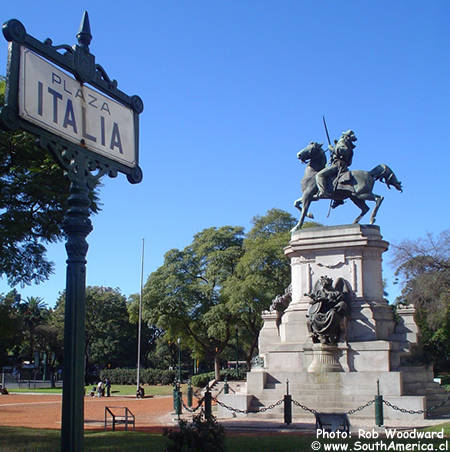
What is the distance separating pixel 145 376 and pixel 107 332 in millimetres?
21792

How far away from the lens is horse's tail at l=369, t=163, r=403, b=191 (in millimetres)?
25078

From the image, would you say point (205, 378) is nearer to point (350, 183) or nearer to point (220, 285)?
point (220, 285)

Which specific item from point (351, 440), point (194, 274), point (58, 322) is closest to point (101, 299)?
point (58, 322)

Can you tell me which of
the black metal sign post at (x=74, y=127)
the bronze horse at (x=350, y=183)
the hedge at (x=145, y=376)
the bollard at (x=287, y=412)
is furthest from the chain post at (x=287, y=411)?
the hedge at (x=145, y=376)

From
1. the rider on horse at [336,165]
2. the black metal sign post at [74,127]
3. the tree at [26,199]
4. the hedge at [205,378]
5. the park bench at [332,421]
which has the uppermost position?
the rider on horse at [336,165]

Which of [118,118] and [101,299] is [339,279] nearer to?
[118,118]

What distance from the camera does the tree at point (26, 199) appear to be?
1889cm

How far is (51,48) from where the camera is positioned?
A: 4836 mm

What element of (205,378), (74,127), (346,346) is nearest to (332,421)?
(346,346)

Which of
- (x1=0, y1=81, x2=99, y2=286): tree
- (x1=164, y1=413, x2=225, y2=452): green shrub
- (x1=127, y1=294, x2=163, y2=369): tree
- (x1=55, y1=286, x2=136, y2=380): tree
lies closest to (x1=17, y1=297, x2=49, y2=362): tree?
(x1=55, y1=286, x2=136, y2=380): tree

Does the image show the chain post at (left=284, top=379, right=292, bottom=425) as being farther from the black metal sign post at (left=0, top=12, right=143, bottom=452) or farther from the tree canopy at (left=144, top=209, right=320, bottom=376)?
the tree canopy at (left=144, top=209, right=320, bottom=376)

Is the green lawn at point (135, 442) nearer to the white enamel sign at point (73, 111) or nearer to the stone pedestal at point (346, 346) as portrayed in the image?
the stone pedestal at point (346, 346)

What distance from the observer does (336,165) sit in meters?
25.1

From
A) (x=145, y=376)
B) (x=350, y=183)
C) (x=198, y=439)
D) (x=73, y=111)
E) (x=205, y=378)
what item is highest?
(x=350, y=183)
